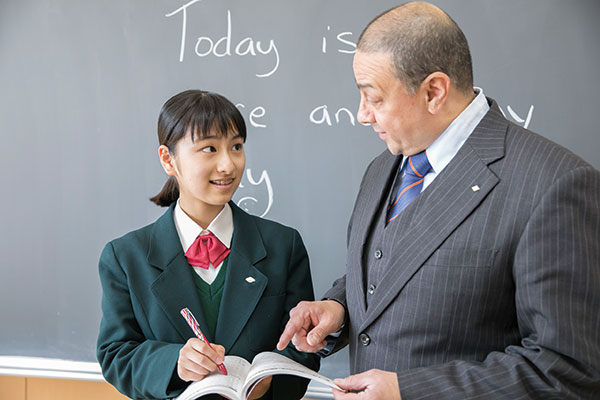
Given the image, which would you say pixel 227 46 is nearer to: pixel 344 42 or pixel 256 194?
pixel 344 42

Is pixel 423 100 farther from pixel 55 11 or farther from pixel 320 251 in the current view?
pixel 55 11

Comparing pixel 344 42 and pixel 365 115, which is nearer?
pixel 365 115

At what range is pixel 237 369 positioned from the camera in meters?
1.29

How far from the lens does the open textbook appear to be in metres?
1.13

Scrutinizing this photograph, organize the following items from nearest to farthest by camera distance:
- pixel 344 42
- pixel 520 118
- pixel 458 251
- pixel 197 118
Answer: pixel 458 251
pixel 197 118
pixel 520 118
pixel 344 42

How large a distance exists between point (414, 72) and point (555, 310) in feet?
1.64

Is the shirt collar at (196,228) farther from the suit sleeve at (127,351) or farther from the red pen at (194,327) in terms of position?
the red pen at (194,327)

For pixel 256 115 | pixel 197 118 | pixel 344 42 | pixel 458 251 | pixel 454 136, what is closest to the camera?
pixel 458 251

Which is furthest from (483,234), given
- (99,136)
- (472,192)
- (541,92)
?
(99,136)

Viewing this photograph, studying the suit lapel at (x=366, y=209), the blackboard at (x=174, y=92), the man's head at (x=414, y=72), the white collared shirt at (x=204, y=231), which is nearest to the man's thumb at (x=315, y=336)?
the suit lapel at (x=366, y=209)

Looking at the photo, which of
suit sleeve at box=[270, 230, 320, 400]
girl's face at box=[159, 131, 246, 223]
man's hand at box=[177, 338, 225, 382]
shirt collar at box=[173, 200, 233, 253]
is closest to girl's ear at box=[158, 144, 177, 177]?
girl's face at box=[159, 131, 246, 223]

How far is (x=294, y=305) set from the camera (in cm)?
150

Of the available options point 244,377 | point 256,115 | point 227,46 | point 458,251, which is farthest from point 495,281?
point 227,46

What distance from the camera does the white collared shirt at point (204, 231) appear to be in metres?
1.49
